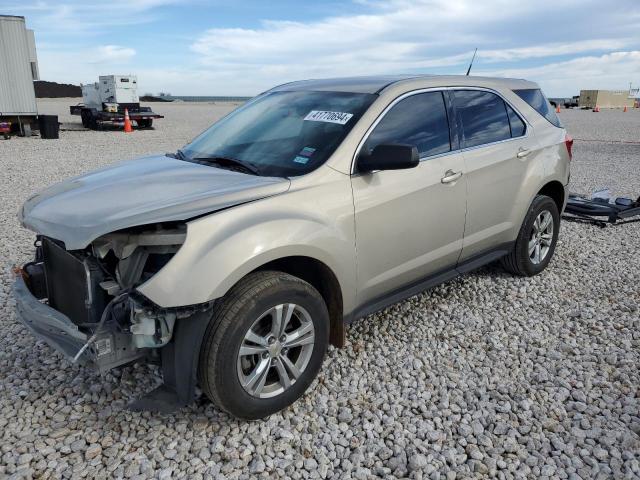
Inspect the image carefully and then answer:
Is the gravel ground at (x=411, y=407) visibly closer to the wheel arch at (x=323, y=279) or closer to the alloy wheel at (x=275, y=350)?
the alloy wheel at (x=275, y=350)

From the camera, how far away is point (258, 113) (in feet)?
13.4

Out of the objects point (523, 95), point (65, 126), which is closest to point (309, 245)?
point (523, 95)

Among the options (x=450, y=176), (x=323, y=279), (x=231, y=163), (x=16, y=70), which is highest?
(x=16, y=70)

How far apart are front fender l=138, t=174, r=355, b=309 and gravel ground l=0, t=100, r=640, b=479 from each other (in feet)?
2.45

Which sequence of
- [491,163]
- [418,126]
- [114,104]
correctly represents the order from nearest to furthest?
1. [418,126]
2. [491,163]
3. [114,104]

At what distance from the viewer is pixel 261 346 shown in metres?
2.88

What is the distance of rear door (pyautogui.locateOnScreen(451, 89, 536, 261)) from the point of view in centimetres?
409

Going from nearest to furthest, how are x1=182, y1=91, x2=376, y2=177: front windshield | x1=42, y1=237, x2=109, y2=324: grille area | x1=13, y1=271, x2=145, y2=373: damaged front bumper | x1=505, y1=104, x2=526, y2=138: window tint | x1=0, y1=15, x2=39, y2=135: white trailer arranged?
x1=13, y1=271, x2=145, y2=373: damaged front bumper → x1=42, y1=237, x2=109, y2=324: grille area → x1=182, y1=91, x2=376, y2=177: front windshield → x1=505, y1=104, x2=526, y2=138: window tint → x1=0, y1=15, x2=39, y2=135: white trailer

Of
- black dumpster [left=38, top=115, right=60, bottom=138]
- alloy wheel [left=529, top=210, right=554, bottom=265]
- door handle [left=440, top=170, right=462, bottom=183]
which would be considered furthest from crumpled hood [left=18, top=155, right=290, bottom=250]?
black dumpster [left=38, top=115, right=60, bottom=138]

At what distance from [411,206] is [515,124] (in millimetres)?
1735

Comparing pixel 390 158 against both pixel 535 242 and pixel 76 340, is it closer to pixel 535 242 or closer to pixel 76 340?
pixel 76 340

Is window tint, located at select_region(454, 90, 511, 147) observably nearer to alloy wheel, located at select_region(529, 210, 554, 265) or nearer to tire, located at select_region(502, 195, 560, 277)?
tire, located at select_region(502, 195, 560, 277)

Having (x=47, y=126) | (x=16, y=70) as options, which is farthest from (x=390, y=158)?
(x=16, y=70)

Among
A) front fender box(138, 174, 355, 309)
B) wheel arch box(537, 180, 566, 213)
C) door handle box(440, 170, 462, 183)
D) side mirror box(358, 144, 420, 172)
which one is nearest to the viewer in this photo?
front fender box(138, 174, 355, 309)
